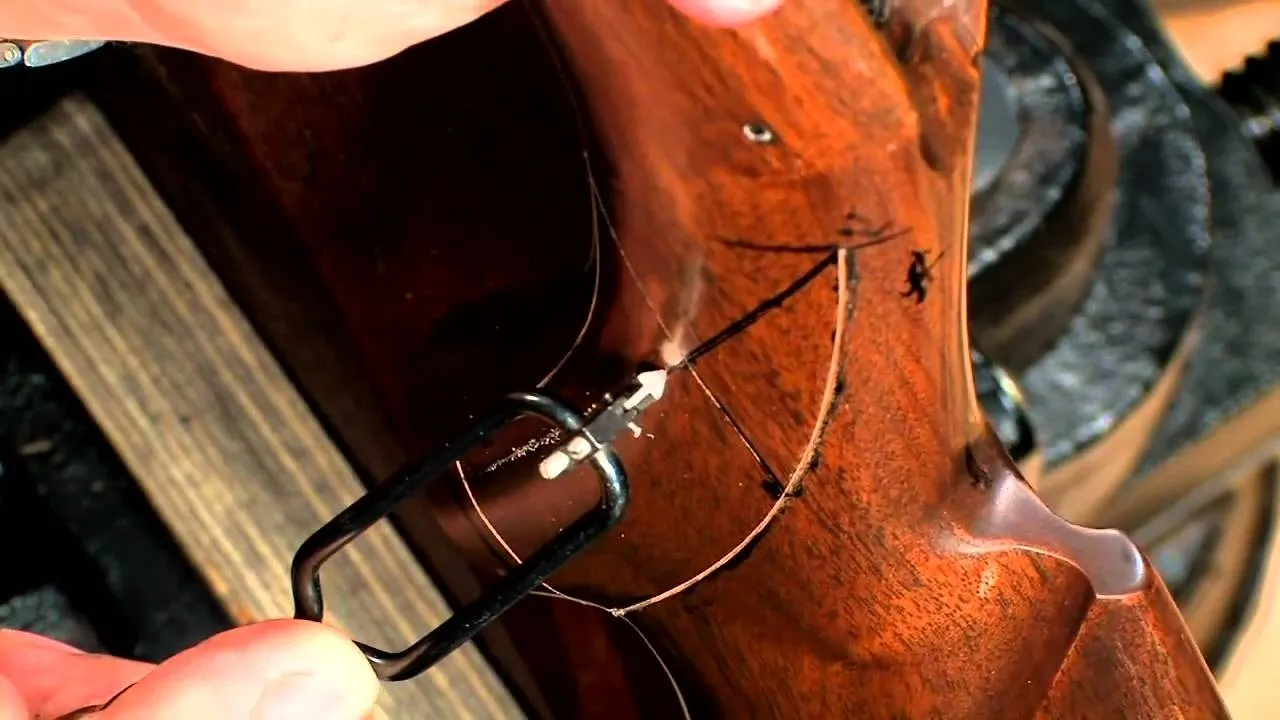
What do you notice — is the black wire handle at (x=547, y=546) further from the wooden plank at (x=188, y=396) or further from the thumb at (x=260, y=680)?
the wooden plank at (x=188, y=396)

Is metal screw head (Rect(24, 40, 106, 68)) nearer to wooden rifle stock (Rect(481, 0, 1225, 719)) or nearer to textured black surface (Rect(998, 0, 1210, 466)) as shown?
wooden rifle stock (Rect(481, 0, 1225, 719))

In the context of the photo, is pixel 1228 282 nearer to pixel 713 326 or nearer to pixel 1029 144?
pixel 1029 144

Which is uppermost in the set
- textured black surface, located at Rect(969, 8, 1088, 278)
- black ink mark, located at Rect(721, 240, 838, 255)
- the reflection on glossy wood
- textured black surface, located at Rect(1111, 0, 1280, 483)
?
black ink mark, located at Rect(721, 240, 838, 255)

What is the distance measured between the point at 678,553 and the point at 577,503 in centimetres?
3

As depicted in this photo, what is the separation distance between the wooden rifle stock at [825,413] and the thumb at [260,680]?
0.09m

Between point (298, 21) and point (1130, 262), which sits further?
point (1130, 262)

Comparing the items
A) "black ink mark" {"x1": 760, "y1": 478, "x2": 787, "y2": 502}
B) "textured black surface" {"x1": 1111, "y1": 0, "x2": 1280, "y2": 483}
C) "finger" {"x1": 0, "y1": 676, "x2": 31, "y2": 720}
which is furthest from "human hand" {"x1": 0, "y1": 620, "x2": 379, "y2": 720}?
"textured black surface" {"x1": 1111, "y1": 0, "x2": 1280, "y2": 483}

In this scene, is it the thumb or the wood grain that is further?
the wood grain

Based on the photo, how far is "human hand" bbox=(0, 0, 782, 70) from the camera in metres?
0.20

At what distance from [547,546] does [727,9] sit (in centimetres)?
15

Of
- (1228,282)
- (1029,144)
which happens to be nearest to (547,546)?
(1029,144)

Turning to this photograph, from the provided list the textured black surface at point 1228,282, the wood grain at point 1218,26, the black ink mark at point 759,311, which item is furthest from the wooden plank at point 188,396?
the wood grain at point 1218,26

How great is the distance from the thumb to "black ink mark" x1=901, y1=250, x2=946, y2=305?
5.6 inches

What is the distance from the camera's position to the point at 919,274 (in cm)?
26
